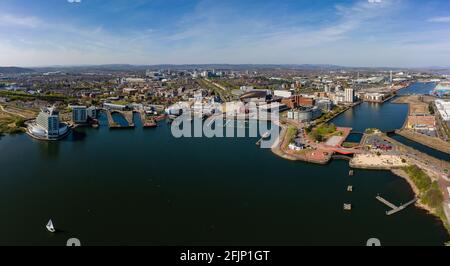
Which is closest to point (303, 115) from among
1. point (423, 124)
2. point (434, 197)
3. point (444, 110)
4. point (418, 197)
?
point (423, 124)

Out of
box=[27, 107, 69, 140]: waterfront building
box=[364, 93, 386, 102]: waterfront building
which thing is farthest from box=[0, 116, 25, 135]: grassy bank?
box=[364, 93, 386, 102]: waterfront building

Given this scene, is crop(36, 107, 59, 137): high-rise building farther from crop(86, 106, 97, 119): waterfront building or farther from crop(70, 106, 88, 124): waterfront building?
crop(86, 106, 97, 119): waterfront building

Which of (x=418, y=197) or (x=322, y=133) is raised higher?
(x=322, y=133)

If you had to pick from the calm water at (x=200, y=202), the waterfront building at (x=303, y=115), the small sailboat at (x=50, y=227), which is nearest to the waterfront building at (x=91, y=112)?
the calm water at (x=200, y=202)

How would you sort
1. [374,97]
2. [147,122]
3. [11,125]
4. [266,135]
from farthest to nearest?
1. [374,97]
2. [147,122]
3. [11,125]
4. [266,135]

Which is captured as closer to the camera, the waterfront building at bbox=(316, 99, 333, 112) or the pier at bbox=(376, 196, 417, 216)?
the pier at bbox=(376, 196, 417, 216)

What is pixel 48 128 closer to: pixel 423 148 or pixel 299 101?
pixel 423 148

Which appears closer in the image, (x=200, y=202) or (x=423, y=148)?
(x=200, y=202)

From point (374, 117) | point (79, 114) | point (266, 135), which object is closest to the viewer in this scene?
point (266, 135)

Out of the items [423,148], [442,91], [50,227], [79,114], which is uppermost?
[442,91]

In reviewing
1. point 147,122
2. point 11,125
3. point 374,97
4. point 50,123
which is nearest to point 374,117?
point 374,97
